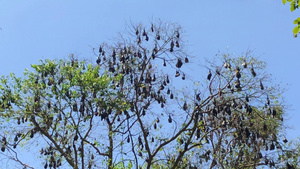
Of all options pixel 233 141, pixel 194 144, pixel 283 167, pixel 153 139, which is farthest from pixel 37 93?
pixel 283 167

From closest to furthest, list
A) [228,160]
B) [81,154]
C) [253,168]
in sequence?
[81,154]
[253,168]
[228,160]

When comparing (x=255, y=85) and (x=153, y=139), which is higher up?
(x=255, y=85)

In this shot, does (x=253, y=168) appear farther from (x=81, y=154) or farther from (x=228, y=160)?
(x=81, y=154)

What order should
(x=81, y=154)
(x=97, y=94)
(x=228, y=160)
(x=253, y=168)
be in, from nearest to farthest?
(x=97, y=94)
(x=81, y=154)
(x=253, y=168)
(x=228, y=160)

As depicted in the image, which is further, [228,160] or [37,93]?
[228,160]

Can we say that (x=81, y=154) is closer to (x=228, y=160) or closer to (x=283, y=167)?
(x=228, y=160)

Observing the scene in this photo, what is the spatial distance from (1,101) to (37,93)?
3.72ft

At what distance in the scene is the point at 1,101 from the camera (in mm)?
13430

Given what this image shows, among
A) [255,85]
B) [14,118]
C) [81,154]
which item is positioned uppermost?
[255,85]

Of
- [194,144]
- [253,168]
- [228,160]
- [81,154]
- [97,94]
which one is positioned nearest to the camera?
[97,94]

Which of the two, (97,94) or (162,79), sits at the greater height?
(162,79)

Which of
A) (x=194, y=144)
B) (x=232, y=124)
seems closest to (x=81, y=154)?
(x=194, y=144)

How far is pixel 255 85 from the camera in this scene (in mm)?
14648

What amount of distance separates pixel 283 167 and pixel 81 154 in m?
7.50
